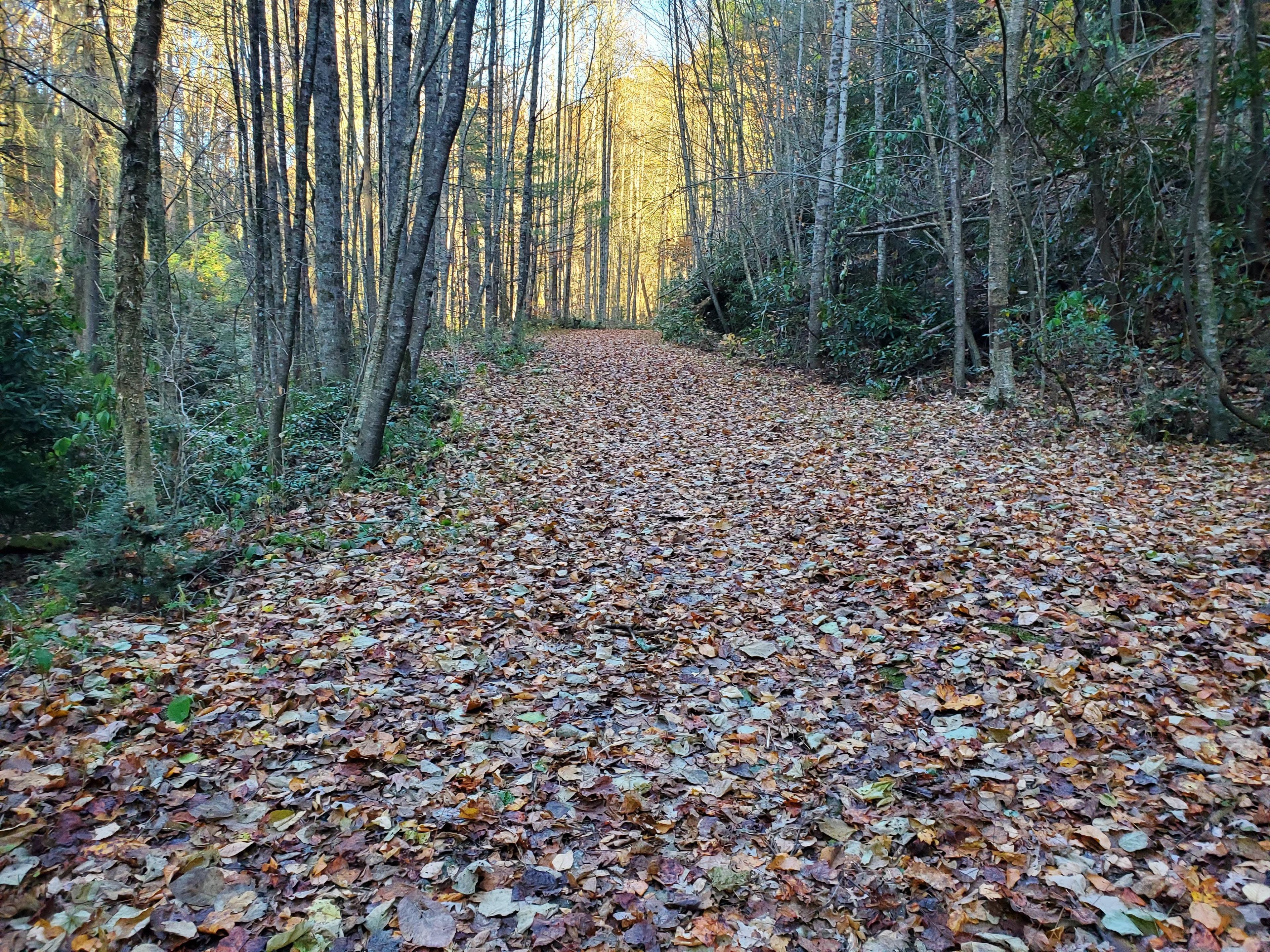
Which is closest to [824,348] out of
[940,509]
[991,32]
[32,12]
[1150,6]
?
[991,32]

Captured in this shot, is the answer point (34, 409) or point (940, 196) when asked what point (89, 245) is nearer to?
point (34, 409)

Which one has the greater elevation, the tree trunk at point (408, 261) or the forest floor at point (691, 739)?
the tree trunk at point (408, 261)

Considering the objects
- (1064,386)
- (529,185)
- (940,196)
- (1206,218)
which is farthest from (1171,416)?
(529,185)

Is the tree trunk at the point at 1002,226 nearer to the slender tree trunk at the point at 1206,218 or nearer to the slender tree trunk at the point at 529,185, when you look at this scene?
the slender tree trunk at the point at 1206,218

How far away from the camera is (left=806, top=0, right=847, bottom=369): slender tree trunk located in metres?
12.0

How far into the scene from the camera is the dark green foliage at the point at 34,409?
22.5 ft

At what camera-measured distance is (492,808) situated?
10.4 ft

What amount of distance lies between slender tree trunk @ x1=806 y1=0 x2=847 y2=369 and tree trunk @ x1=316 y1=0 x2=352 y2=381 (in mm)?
7605

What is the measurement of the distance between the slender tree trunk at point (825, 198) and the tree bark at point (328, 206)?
760 cm

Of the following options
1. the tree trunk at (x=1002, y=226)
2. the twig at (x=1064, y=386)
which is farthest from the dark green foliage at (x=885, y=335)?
the twig at (x=1064, y=386)

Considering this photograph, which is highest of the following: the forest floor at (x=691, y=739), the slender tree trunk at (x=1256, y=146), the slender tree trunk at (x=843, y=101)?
the slender tree trunk at (x=843, y=101)

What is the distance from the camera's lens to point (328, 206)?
9664mm

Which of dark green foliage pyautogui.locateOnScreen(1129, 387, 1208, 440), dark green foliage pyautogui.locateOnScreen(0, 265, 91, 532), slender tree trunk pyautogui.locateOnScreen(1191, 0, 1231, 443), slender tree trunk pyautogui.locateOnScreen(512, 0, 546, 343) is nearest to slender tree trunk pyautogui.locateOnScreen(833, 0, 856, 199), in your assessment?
slender tree trunk pyautogui.locateOnScreen(1191, 0, 1231, 443)

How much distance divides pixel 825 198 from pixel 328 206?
28.7 ft
